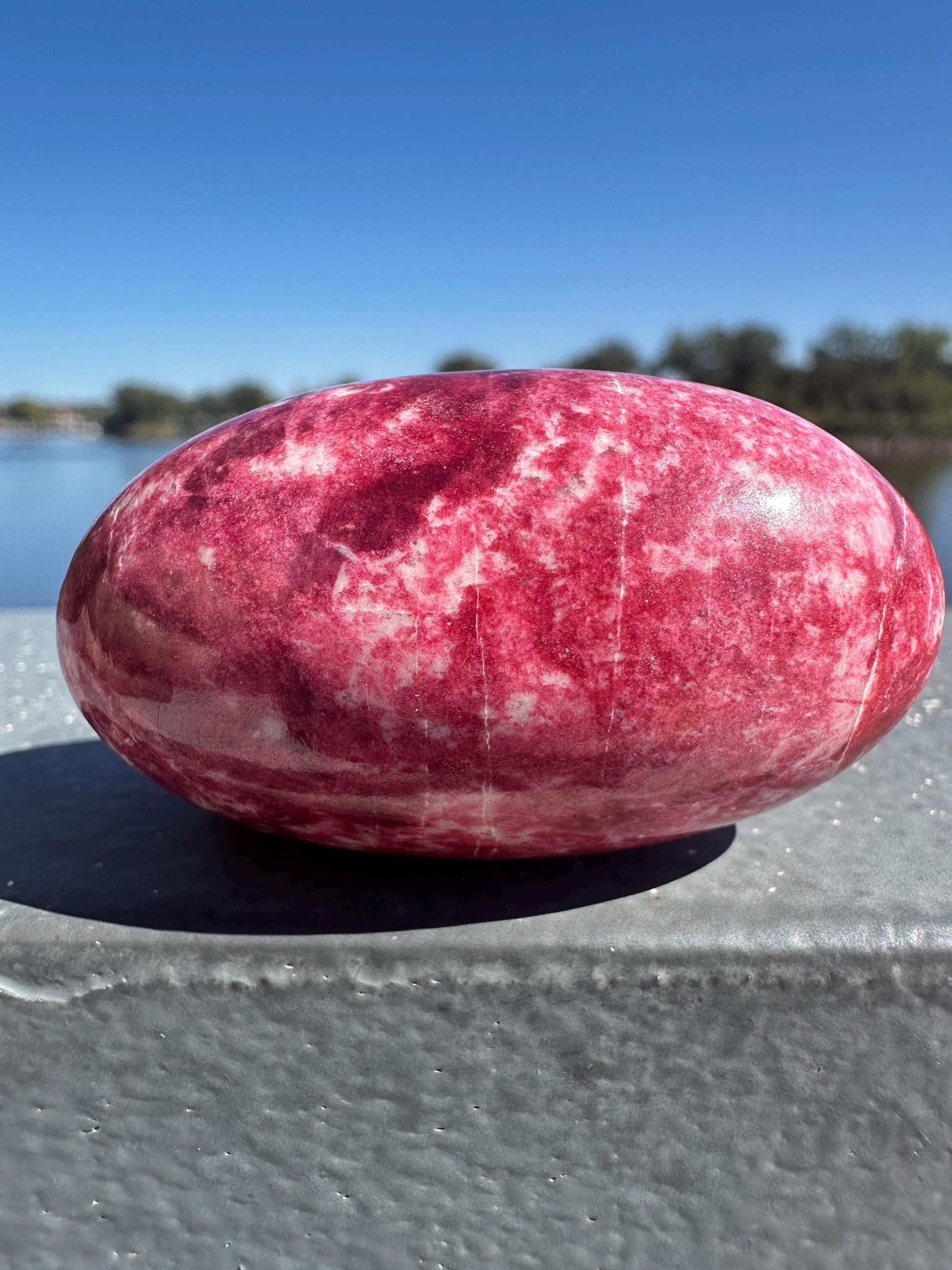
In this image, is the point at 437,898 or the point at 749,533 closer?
the point at 749,533

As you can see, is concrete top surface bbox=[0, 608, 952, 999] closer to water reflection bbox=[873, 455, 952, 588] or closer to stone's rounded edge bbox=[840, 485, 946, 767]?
stone's rounded edge bbox=[840, 485, 946, 767]

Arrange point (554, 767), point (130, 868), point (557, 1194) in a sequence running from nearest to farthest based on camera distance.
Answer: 1. point (557, 1194)
2. point (554, 767)
3. point (130, 868)

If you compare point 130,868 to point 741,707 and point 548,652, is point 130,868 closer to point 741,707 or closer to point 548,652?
point 548,652

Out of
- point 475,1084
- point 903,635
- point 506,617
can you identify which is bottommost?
point 475,1084

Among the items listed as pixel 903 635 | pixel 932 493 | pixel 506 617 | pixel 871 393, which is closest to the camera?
pixel 506 617

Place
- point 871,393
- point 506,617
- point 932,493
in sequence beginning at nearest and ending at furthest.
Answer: point 506,617 → point 932,493 → point 871,393

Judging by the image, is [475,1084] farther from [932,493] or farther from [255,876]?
[932,493]

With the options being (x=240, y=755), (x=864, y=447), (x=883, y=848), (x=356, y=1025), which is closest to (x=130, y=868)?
(x=240, y=755)

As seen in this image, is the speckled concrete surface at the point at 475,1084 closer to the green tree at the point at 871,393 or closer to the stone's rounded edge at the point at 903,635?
the stone's rounded edge at the point at 903,635

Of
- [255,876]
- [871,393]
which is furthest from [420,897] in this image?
[871,393]
